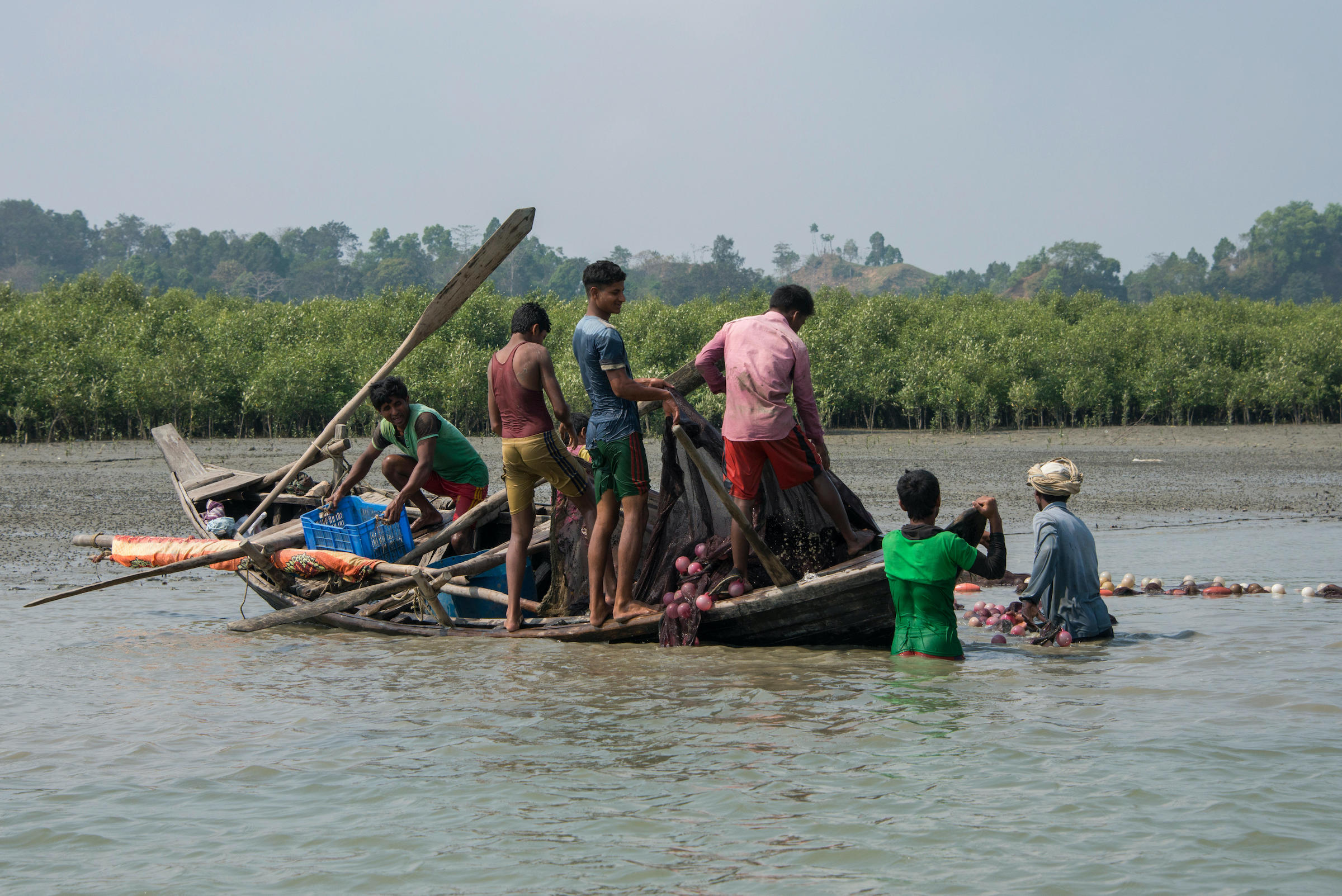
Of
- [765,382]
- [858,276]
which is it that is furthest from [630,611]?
[858,276]

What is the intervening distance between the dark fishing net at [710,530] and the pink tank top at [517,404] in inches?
27.7

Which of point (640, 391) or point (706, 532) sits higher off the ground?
point (640, 391)

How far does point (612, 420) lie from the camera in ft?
19.3

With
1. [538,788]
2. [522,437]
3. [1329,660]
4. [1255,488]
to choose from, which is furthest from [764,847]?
[1255,488]

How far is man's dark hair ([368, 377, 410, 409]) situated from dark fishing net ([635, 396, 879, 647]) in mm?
1858

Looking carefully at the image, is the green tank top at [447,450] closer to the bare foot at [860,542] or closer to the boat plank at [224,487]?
the boat plank at [224,487]

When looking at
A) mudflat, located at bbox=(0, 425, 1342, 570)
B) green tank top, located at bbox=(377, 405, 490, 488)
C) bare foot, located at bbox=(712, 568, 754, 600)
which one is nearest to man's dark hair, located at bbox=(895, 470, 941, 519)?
bare foot, located at bbox=(712, 568, 754, 600)

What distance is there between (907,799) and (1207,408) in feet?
117

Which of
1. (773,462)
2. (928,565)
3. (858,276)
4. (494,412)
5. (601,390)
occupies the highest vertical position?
(858,276)

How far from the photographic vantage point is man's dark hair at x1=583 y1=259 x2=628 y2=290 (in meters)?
5.75

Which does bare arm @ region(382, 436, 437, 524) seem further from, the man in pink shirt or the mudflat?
the mudflat

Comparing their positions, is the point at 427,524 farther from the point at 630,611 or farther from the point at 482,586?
the point at 630,611

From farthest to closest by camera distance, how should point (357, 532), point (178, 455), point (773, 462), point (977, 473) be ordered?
1. point (977, 473)
2. point (178, 455)
3. point (357, 532)
4. point (773, 462)

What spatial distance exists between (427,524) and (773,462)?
299 centimetres
